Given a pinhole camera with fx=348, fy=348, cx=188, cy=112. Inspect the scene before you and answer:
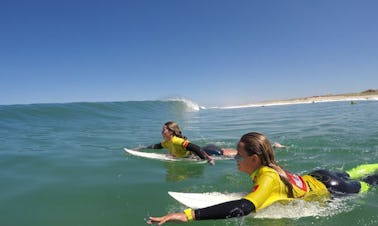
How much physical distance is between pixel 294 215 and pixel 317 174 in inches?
43.7

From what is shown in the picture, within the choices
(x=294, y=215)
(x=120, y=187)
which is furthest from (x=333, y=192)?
(x=120, y=187)

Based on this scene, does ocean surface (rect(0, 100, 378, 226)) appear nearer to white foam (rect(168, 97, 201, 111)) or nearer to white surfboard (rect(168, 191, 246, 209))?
white surfboard (rect(168, 191, 246, 209))

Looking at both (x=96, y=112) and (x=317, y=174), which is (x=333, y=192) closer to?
(x=317, y=174)

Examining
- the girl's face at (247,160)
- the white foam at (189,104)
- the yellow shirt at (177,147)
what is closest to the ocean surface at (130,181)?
the yellow shirt at (177,147)

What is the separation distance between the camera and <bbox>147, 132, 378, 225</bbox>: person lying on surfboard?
3.51 m

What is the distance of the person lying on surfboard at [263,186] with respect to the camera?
3.51m

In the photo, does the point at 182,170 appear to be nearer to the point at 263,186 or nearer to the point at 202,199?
the point at 202,199

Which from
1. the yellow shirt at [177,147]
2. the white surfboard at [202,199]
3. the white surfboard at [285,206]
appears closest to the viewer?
the white surfboard at [285,206]

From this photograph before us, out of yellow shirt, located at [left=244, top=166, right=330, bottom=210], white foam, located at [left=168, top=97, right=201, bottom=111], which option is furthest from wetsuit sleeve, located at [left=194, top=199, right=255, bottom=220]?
white foam, located at [left=168, top=97, right=201, bottom=111]

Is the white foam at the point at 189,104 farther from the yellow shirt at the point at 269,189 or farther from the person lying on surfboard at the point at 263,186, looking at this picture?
the yellow shirt at the point at 269,189

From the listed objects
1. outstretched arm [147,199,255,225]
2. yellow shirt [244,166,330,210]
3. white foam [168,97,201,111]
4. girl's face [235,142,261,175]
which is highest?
white foam [168,97,201,111]

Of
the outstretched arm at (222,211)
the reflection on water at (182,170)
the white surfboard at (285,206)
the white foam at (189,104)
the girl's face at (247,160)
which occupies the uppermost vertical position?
the white foam at (189,104)

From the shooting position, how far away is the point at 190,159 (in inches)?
321

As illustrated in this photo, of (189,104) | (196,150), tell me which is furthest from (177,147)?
(189,104)
